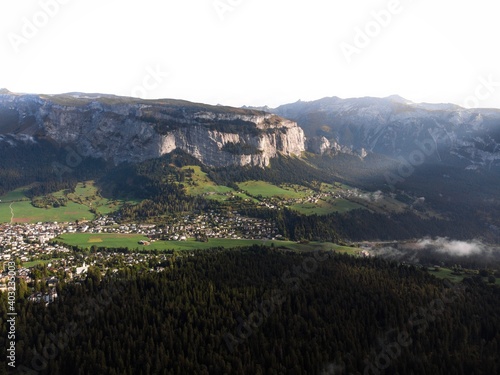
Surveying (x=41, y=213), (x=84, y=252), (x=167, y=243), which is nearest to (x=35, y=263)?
(x=84, y=252)

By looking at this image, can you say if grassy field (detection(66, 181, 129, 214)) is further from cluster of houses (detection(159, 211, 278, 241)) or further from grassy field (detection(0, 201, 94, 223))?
cluster of houses (detection(159, 211, 278, 241))

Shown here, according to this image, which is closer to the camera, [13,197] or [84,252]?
[84,252]

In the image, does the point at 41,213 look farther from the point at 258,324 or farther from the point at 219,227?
the point at 258,324

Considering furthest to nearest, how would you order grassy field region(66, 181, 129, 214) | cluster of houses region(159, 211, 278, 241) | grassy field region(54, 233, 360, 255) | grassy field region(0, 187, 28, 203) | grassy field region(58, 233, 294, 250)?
grassy field region(0, 187, 28, 203)
grassy field region(66, 181, 129, 214)
cluster of houses region(159, 211, 278, 241)
grassy field region(54, 233, 360, 255)
grassy field region(58, 233, 294, 250)

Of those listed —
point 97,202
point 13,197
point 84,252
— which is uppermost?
point 84,252

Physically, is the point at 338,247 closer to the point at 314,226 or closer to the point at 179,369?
the point at 314,226

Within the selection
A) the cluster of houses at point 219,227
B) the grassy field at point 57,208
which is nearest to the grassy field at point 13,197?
the grassy field at point 57,208

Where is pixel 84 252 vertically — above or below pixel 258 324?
below

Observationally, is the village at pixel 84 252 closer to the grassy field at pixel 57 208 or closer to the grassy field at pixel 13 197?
the grassy field at pixel 57 208

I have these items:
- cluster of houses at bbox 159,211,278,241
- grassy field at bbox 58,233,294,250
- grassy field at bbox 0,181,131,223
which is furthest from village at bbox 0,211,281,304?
grassy field at bbox 0,181,131,223

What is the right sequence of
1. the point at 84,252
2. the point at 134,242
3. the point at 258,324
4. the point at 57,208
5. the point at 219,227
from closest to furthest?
the point at 258,324 → the point at 84,252 → the point at 134,242 → the point at 219,227 → the point at 57,208
